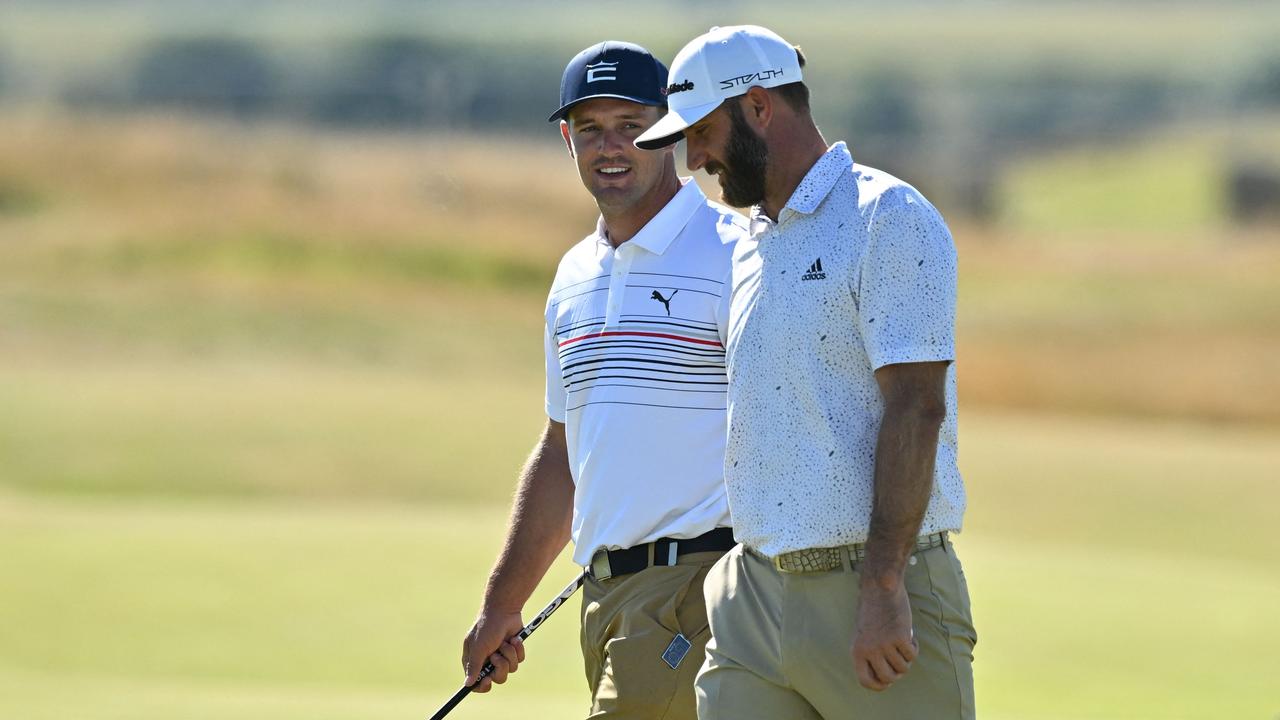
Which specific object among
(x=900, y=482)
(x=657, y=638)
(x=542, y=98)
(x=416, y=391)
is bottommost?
(x=657, y=638)

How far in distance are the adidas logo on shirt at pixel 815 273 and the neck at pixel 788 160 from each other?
0.50 feet

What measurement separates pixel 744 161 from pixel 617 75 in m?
0.98

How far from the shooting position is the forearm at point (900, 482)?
3.22 meters

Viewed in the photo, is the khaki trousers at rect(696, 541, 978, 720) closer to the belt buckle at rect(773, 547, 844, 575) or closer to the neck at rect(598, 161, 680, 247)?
the belt buckle at rect(773, 547, 844, 575)

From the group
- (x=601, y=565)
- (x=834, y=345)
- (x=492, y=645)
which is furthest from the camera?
(x=492, y=645)

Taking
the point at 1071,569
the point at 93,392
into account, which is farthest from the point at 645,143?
the point at 93,392

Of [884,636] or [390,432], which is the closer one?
[884,636]

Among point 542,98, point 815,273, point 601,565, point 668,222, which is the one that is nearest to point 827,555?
point 815,273

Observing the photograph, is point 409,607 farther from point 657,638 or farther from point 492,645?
point 657,638

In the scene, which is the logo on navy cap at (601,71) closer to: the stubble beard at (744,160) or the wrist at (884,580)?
the stubble beard at (744,160)

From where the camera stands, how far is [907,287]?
3258 mm

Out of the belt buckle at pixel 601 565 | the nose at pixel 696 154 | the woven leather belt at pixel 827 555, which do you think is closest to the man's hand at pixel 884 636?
the woven leather belt at pixel 827 555

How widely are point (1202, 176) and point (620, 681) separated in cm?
4960

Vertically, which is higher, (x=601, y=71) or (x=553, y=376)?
(x=601, y=71)
